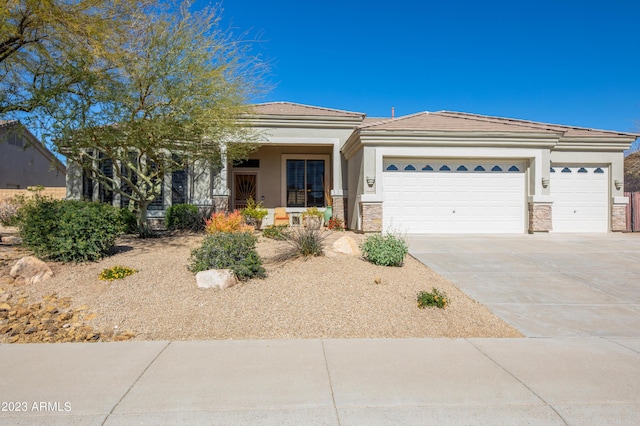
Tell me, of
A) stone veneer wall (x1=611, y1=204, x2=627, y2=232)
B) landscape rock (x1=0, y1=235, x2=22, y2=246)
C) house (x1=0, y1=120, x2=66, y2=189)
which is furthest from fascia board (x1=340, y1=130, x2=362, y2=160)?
house (x1=0, y1=120, x2=66, y2=189)

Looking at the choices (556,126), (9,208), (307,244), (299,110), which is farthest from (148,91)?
(556,126)

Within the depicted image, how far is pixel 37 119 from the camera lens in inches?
355

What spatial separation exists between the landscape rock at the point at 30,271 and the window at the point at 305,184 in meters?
11.6

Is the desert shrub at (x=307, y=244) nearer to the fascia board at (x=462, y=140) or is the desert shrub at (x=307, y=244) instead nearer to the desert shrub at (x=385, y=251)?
the desert shrub at (x=385, y=251)

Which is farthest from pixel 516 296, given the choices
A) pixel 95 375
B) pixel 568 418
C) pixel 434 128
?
pixel 434 128

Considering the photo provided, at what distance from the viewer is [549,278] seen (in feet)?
25.7

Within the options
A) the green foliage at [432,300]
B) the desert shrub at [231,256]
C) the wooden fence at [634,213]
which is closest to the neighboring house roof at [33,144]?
the desert shrub at [231,256]

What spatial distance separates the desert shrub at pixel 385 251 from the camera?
8109 mm

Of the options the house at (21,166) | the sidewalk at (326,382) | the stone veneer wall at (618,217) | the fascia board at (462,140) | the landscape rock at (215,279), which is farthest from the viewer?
the house at (21,166)

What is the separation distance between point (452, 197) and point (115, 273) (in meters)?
11.0

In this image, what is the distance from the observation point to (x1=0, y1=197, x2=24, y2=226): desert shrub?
14.8m

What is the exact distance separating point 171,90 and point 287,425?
836 centimetres

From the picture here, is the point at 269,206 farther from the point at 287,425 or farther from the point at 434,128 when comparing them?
the point at 287,425

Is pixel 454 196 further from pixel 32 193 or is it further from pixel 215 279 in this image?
pixel 32 193
